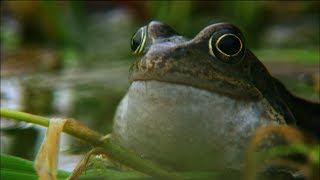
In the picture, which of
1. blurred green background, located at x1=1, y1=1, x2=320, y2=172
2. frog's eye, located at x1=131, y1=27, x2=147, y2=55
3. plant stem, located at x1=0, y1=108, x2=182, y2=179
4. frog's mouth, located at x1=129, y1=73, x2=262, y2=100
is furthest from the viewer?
blurred green background, located at x1=1, y1=1, x2=320, y2=172

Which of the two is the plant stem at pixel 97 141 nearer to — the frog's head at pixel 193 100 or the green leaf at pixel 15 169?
the green leaf at pixel 15 169

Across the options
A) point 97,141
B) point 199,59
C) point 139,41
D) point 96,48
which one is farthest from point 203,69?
point 96,48

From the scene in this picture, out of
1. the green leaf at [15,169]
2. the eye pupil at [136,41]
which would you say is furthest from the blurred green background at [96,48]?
the green leaf at [15,169]

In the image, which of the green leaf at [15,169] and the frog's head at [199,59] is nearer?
the green leaf at [15,169]

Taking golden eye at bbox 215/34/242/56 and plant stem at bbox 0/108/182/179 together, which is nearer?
plant stem at bbox 0/108/182/179

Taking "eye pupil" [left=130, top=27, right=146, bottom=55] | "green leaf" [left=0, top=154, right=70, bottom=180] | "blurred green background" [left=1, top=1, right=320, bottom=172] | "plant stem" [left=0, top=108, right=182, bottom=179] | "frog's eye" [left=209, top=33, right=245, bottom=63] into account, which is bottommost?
"green leaf" [left=0, top=154, right=70, bottom=180]

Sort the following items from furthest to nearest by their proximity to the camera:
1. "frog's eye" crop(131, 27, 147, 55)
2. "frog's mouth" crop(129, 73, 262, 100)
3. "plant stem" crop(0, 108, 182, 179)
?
"frog's eye" crop(131, 27, 147, 55) < "frog's mouth" crop(129, 73, 262, 100) < "plant stem" crop(0, 108, 182, 179)

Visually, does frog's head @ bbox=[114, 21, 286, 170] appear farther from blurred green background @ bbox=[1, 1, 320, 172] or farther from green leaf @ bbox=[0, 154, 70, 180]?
blurred green background @ bbox=[1, 1, 320, 172]

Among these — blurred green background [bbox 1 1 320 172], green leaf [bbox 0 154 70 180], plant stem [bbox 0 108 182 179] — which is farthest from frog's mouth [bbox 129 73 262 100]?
blurred green background [bbox 1 1 320 172]
